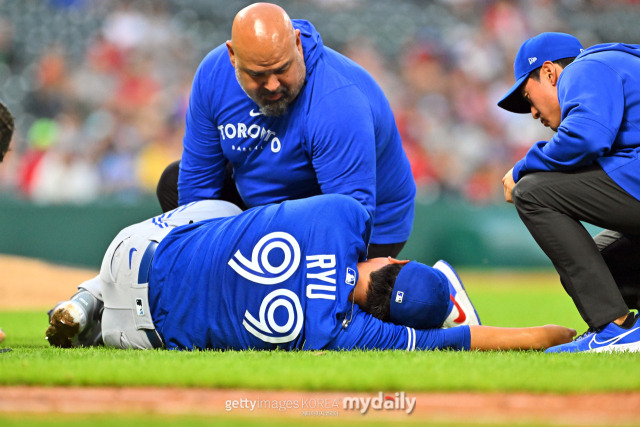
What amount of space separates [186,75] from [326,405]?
1097cm

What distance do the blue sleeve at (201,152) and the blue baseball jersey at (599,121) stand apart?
1843 mm

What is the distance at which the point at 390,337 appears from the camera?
142 inches

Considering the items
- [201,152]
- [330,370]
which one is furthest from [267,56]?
[330,370]

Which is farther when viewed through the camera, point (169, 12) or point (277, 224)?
point (169, 12)

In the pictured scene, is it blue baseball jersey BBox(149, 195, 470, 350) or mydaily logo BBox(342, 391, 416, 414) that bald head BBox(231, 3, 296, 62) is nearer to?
blue baseball jersey BBox(149, 195, 470, 350)

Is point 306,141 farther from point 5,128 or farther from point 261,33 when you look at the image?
point 5,128

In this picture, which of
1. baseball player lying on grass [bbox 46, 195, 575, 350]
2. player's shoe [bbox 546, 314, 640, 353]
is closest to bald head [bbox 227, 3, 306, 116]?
baseball player lying on grass [bbox 46, 195, 575, 350]

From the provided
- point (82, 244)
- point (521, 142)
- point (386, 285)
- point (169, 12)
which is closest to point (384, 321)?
point (386, 285)

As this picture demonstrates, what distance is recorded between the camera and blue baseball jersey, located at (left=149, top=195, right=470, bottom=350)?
3.47 m

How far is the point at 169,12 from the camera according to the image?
45.4 ft

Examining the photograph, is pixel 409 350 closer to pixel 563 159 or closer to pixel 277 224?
pixel 277 224

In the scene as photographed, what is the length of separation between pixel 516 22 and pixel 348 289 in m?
11.5

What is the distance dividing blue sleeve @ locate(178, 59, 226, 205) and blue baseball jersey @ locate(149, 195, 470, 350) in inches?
40.8

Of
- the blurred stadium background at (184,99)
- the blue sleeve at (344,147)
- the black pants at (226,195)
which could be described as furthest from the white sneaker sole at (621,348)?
the blurred stadium background at (184,99)
